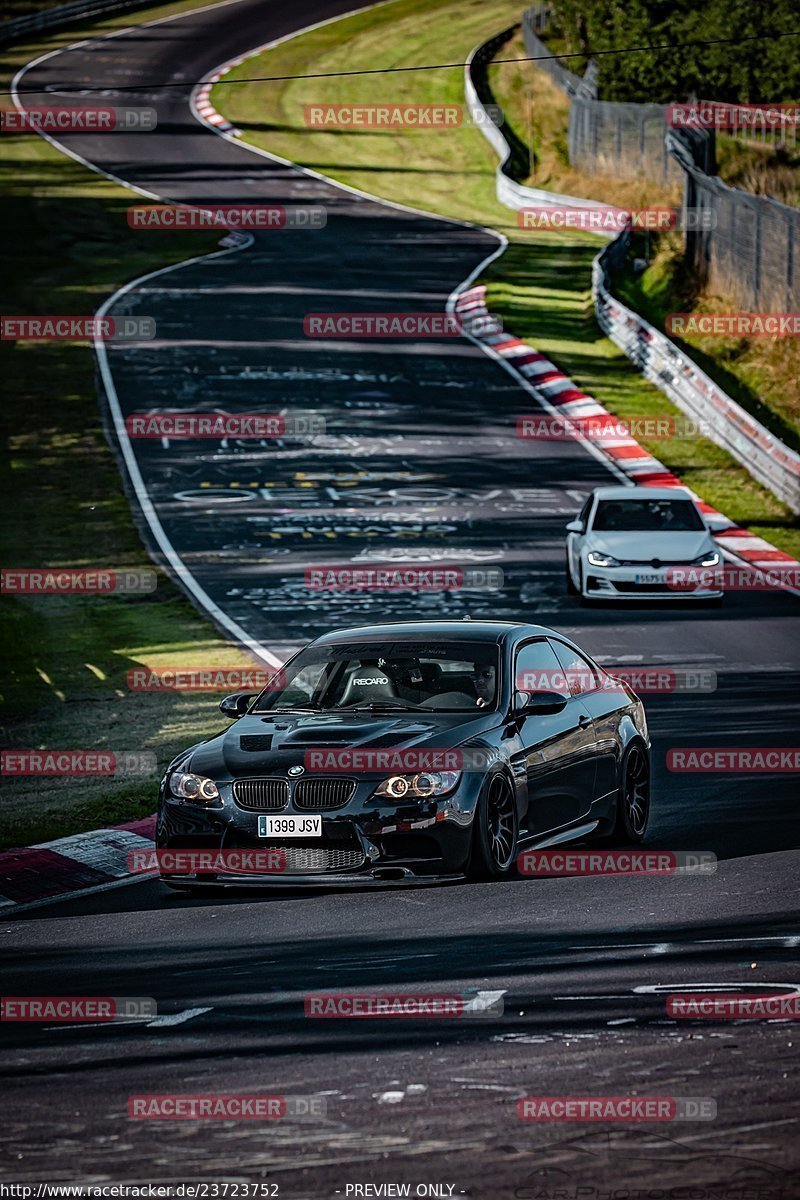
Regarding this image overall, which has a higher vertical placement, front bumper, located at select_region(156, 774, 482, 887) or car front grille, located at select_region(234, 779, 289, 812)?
car front grille, located at select_region(234, 779, 289, 812)

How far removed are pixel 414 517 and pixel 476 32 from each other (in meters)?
56.3

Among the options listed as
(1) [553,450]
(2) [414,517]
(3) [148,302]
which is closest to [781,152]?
(3) [148,302]

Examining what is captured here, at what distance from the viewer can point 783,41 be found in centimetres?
5494

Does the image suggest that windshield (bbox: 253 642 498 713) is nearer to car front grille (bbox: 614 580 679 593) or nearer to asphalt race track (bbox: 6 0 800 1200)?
asphalt race track (bbox: 6 0 800 1200)

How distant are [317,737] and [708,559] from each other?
1397 centimetres

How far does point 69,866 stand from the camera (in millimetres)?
12078

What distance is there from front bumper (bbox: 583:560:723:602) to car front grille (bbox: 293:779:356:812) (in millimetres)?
13836

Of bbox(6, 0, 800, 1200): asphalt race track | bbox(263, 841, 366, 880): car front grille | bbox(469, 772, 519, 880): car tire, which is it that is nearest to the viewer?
bbox(6, 0, 800, 1200): asphalt race track

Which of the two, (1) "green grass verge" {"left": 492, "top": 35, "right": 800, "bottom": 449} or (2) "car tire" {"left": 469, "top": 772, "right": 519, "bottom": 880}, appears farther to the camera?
(1) "green grass verge" {"left": 492, "top": 35, "right": 800, "bottom": 449}

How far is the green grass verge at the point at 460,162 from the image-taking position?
33750 millimetres

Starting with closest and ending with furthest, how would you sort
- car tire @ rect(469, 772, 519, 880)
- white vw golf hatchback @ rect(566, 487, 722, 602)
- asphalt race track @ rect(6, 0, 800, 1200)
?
asphalt race track @ rect(6, 0, 800, 1200)
car tire @ rect(469, 772, 519, 880)
white vw golf hatchback @ rect(566, 487, 722, 602)

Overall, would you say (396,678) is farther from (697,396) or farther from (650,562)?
(697,396)

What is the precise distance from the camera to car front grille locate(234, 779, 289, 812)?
1055 centimetres

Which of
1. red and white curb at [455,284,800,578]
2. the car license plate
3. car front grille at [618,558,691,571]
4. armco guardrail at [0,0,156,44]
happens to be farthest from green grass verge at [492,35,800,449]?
the car license plate
